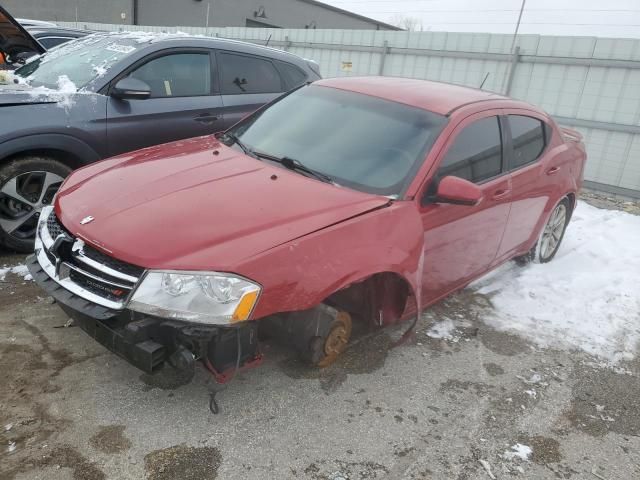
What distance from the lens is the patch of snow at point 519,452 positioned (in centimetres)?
260

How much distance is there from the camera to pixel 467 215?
3457mm

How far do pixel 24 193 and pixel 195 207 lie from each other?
2.07 meters

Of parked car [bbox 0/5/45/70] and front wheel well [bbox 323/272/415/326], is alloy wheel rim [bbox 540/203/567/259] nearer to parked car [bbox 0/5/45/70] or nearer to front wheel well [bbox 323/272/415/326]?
front wheel well [bbox 323/272/415/326]

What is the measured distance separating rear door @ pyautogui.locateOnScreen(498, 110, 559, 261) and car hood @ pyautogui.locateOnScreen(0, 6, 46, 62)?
5.11 m

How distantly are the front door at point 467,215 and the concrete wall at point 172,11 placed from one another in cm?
2974

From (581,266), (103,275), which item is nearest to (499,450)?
(103,275)

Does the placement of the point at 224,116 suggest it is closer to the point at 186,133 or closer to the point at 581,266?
the point at 186,133

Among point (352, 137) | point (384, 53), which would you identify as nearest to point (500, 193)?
point (352, 137)

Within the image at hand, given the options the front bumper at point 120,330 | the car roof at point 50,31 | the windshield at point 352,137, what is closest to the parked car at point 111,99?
the windshield at point 352,137

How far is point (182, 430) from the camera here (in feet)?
8.05

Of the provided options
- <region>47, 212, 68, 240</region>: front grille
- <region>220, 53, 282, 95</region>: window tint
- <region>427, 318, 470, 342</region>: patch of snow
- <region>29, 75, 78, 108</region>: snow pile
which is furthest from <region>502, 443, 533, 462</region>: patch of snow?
<region>220, 53, 282, 95</region>: window tint

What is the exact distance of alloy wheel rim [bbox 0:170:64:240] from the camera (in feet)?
12.5

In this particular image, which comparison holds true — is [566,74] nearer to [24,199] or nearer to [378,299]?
[378,299]

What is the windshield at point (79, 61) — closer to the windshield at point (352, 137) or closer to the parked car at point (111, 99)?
the parked car at point (111, 99)
